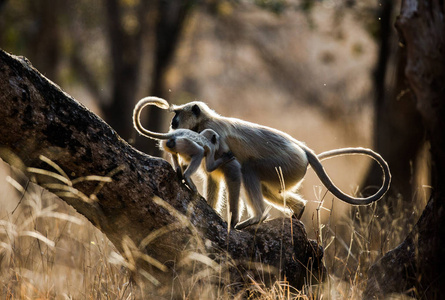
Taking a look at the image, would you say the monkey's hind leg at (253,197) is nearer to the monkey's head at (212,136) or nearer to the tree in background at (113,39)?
the monkey's head at (212,136)

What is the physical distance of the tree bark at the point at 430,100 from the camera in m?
3.14

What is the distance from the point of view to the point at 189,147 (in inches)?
150

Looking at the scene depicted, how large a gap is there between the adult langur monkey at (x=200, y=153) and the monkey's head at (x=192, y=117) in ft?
0.67

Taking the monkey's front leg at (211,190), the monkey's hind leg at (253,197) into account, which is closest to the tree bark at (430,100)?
the monkey's hind leg at (253,197)

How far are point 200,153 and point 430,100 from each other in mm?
1478

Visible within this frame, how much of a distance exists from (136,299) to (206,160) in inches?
44.7

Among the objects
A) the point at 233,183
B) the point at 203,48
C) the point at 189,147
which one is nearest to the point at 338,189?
the point at 233,183

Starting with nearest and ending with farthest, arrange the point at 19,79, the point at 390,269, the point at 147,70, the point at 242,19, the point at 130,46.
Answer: the point at 19,79
the point at 390,269
the point at 130,46
the point at 242,19
the point at 147,70

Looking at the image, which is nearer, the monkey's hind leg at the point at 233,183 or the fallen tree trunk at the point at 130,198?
the fallen tree trunk at the point at 130,198

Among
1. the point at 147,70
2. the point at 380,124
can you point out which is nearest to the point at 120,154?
the point at 380,124

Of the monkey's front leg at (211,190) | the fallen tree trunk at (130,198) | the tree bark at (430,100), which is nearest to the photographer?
the fallen tree trunk at (130,198)

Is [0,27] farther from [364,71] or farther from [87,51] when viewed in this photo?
[364,71]

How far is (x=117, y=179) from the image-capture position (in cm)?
320

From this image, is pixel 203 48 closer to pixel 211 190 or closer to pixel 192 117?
pixel 192 117
